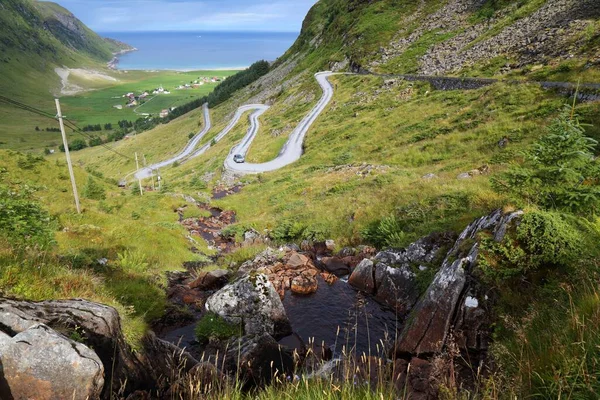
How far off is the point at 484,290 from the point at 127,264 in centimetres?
1214

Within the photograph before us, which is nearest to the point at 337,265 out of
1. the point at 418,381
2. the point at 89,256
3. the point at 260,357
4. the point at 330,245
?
the point at 330,245

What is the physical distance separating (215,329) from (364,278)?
5726 mm

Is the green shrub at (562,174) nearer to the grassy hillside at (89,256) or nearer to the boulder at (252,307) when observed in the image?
the boulder at (252,307)

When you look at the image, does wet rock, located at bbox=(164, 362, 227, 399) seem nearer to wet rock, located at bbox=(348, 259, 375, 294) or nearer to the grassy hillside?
the grassy hillside

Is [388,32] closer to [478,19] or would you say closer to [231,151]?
[478,19]

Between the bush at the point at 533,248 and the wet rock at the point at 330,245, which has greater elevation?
the bush at the point at 533,248

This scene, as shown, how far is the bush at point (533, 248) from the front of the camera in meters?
6.49

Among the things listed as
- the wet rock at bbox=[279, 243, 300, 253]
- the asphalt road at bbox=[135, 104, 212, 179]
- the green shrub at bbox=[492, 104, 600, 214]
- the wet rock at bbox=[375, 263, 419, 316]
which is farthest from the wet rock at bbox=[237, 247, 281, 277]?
the asphalt road at bbox=[135, 104, 212, 179]

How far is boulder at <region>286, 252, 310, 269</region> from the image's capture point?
14.7 metres

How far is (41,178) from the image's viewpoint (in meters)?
40.2

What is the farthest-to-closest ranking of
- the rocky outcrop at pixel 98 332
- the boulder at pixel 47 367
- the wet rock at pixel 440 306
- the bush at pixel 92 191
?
the bush at pixel 92 191
the wet rock at pixel 440 306
the rocky outcrop at pixel 98 332
the boulder at pixel 47 367

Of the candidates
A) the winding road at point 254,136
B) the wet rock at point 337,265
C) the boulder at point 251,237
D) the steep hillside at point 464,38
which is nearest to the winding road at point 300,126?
the winding road at point 254,136

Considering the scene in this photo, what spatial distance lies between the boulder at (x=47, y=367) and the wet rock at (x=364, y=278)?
9469 mm

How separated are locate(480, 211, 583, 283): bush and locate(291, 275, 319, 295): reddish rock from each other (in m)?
6.86
